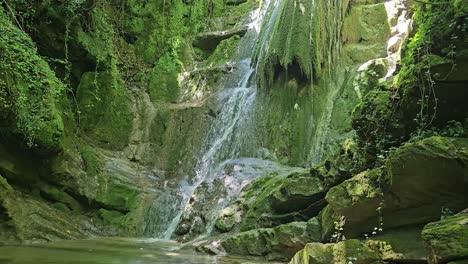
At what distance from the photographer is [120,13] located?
50.2 ft

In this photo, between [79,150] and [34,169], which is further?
[79,150]

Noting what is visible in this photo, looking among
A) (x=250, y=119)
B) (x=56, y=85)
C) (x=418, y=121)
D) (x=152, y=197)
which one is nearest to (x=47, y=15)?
(x=56, y=85)

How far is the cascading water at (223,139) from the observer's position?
34.5 feet

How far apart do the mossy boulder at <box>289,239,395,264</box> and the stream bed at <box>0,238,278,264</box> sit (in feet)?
5.20

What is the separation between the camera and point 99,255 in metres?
5.90

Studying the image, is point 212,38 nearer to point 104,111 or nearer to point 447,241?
point 104,111

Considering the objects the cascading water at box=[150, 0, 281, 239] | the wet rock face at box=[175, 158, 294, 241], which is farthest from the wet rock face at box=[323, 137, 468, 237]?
the cascading water at box=[150, 0, 281, 239]

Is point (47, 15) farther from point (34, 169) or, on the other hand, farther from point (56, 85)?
point (34, 169)

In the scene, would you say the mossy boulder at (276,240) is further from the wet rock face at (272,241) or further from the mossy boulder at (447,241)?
the mossy boulder at (447,241)

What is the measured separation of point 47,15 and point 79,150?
3.32 m

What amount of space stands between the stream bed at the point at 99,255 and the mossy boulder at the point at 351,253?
1.58 metres

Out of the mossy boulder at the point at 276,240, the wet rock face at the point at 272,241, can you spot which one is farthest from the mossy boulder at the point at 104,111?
the mossy boulder at the point at 276,240

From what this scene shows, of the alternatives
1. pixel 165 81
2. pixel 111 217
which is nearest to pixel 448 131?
pixel 111 217

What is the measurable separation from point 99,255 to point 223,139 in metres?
6.94
